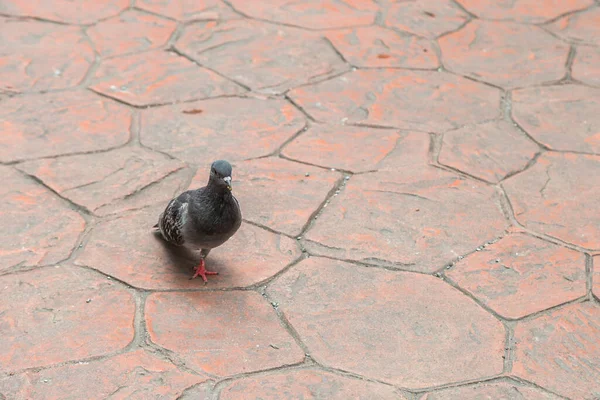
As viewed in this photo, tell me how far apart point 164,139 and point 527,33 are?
3571 mm

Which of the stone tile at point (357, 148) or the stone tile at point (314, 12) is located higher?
the stone tile at point (314, 12)

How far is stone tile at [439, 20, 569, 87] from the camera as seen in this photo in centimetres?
662

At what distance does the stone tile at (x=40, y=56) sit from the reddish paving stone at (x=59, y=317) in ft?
7.46

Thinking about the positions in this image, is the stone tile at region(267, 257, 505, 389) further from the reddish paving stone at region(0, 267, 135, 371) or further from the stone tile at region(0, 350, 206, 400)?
the reddish paving stone at region(0, 267, 135, 371)

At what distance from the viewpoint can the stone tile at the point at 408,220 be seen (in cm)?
470

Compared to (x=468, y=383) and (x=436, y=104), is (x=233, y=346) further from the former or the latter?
(x=436, y=104)

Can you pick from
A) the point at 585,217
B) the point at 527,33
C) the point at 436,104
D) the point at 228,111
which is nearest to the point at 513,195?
the point at 585,217

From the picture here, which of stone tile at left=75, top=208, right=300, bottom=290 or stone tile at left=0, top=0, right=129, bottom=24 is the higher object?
stone tile at left=0, top=0, right=129, bottom=24

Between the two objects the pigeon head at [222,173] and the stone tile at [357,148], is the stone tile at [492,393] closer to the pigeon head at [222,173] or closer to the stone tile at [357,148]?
the pigeon head at [222,173]

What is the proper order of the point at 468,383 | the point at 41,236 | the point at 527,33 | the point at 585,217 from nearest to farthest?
the point at 468,383, the point at 41,236, the point at 585,217, the point at 527,33

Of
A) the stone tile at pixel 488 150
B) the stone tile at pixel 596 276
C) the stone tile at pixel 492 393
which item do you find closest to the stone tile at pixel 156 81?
the stone tile at pixel 488 150

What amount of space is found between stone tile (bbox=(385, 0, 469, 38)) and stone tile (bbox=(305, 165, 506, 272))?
226 cm

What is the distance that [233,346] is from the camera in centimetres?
398

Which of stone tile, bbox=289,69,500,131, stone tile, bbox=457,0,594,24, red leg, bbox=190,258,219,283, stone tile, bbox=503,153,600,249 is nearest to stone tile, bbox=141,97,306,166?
stone tile, bbox=289,69,500,131
